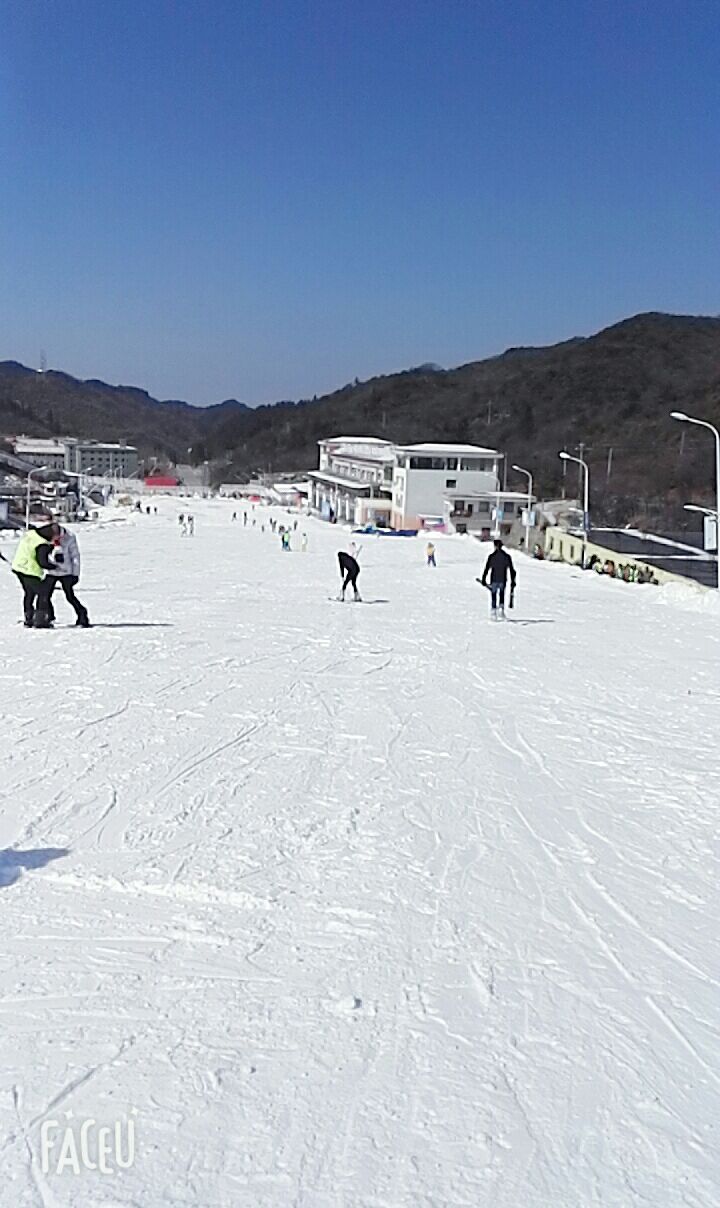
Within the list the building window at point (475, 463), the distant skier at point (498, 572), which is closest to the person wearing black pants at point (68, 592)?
the distant skier at point (498, 572)

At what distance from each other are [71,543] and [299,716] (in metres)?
6.65

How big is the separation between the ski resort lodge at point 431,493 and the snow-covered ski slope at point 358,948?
213ft

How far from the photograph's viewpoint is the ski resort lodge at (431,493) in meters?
75.8

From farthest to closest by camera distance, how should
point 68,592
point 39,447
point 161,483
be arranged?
1. point 39,447
2. point 161,483
3. point 68,592

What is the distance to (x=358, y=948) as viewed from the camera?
4027 millimetres

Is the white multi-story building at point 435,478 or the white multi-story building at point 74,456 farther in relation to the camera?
the white multi-story building at point 74,456

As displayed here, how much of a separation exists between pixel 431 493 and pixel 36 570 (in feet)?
226

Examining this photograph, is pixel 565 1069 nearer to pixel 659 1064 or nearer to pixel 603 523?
pixel 659 1064

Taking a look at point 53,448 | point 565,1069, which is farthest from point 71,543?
point 53,448

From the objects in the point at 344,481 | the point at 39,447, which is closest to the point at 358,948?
the point at 344,481

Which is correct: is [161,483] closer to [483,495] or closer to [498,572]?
[483,495]

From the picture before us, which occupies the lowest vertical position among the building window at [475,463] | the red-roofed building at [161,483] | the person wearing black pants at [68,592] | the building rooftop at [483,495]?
the person wearing black pants at [68,592]

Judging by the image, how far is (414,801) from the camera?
6.10 m

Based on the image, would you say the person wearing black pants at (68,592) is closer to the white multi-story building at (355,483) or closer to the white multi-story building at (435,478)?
the white multi-story building at (435,478)
